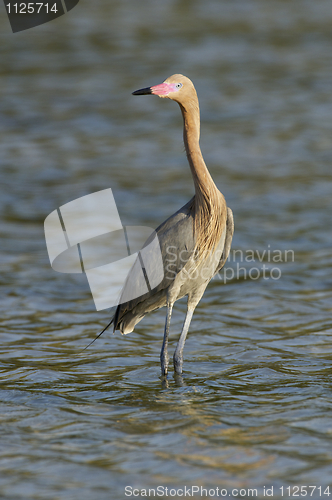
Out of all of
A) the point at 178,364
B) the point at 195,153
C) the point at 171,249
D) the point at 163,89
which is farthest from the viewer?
the point at 178,364

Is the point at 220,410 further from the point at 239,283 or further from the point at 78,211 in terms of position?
the point at 78,211

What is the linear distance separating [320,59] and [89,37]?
24.5 feet

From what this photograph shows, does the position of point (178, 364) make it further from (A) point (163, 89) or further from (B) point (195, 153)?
(A) point (163, 89)

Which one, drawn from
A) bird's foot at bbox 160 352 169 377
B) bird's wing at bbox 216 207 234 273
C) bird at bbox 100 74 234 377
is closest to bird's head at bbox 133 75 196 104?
bird at bbox 100 74 234 377

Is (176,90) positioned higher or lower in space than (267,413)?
higher

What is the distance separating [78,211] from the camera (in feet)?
40.9

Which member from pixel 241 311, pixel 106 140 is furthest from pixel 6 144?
pixel 241 311

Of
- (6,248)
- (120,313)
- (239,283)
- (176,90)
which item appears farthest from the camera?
(6,248)

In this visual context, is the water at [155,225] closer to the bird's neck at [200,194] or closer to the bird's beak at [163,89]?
the bird's neck at [200,194]

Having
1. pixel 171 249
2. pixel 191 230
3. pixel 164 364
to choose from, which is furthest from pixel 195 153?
pixel 164 364

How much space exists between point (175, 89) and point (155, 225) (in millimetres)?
6055

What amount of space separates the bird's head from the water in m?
2.73

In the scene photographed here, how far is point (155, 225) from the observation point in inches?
473

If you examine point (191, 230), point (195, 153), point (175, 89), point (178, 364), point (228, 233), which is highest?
point (175, 89)
